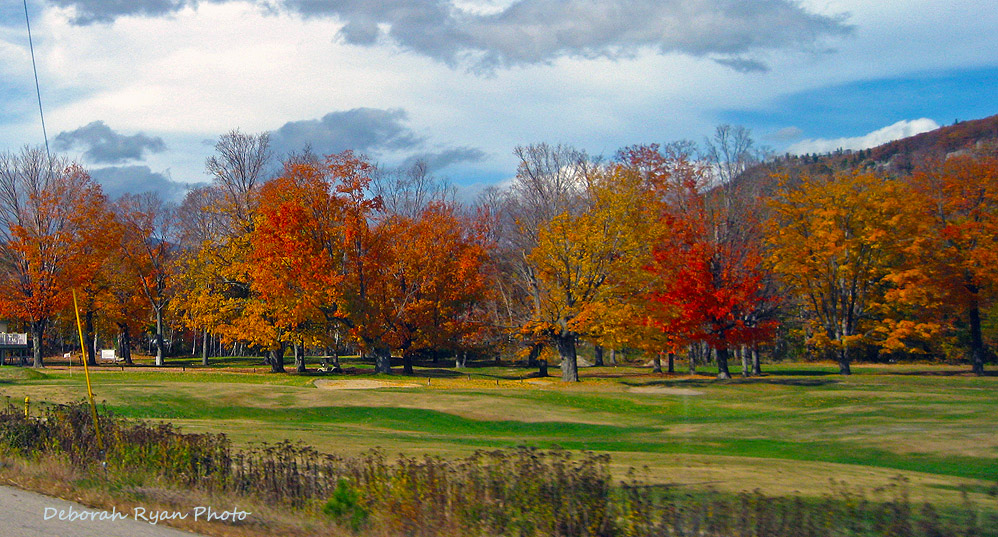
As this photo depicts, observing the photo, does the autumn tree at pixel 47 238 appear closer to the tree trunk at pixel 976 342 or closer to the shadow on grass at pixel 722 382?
the shadow on grass at pixel 722 382

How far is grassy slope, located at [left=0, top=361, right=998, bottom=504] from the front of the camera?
15.8 meters

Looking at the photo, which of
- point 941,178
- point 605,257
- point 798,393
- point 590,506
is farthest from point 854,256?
point 590,506

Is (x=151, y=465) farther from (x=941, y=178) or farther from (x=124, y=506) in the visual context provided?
(x=941, y=178)

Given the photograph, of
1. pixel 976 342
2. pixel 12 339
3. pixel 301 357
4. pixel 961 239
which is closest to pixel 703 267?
pixel 961 239

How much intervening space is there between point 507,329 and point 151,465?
3602 centimetres

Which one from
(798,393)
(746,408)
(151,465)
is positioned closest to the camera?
(151,465)

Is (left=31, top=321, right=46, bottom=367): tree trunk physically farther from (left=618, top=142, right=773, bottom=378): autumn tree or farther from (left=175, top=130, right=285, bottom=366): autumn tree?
(left=618, top=142, right=773, bottom=378): autumn tree

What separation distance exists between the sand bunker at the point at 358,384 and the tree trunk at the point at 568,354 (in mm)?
8260

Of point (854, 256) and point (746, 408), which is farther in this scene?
point (854, 256)

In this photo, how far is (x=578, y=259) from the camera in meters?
40.9

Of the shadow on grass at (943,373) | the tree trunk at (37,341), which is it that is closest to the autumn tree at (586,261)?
the shadow on grass at (943,373)

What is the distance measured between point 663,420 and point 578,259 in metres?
13.6

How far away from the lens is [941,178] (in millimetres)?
50812

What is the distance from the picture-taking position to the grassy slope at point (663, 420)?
623 inches
